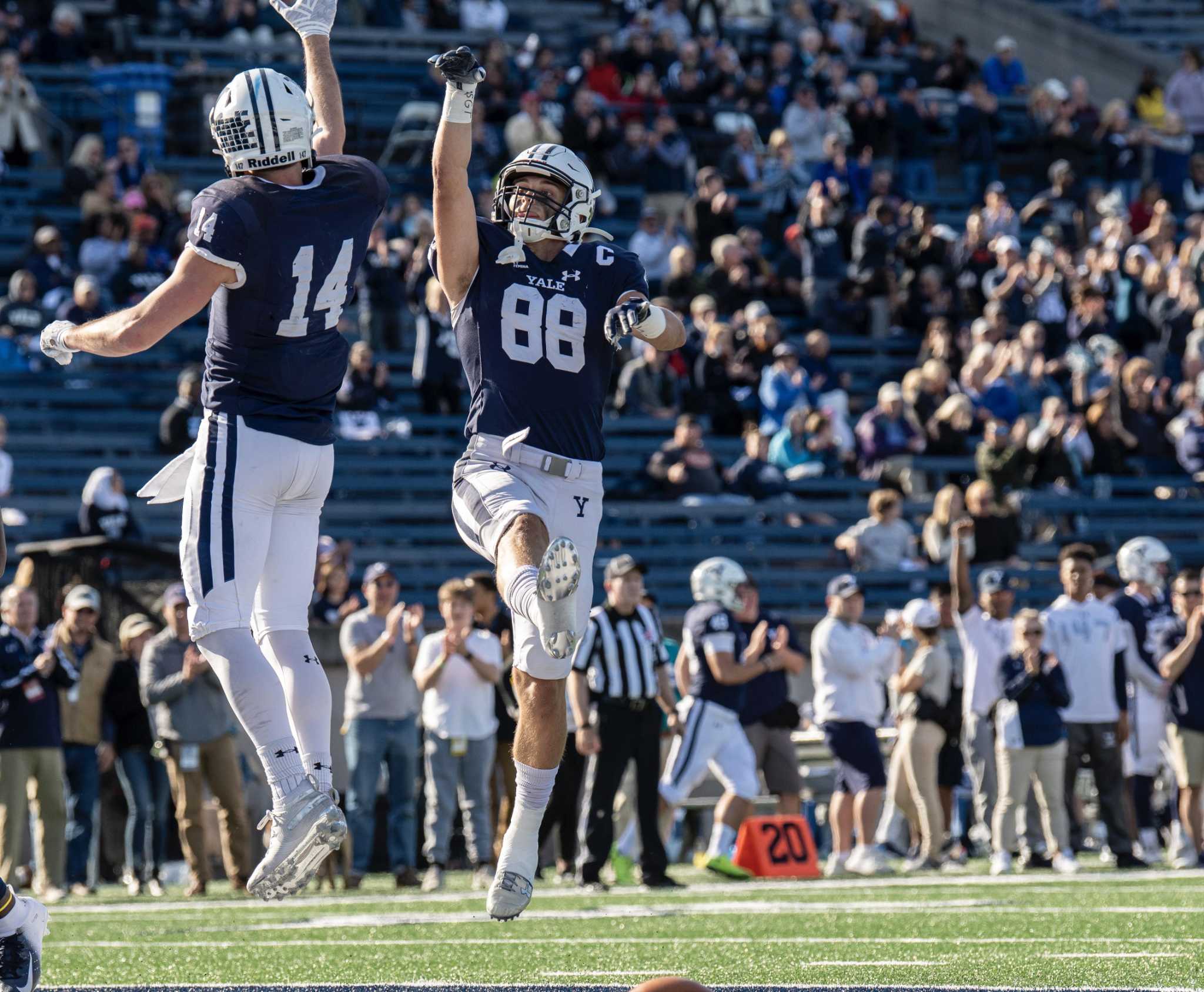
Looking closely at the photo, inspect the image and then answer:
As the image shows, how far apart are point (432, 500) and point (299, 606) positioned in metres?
11.4

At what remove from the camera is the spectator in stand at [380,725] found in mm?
13133

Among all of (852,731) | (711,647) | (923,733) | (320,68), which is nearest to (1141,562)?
(923,733)

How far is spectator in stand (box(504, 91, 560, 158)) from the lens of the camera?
21.1 metres

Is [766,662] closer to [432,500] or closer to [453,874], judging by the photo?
[453,874]

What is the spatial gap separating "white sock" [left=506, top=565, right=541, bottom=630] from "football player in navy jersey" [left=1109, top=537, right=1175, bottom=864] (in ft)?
27.9

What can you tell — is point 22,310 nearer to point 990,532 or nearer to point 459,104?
point 990,532

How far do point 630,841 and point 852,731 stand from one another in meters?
1.66

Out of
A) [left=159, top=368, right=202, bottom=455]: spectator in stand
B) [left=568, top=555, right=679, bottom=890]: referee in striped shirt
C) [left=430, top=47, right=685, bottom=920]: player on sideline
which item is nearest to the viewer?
[left=430, top=47, right=685, bottom=920]: player on sideline

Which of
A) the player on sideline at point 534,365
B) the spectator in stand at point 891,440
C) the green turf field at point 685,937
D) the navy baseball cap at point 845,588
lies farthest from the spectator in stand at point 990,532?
the player on sideline at point 534,365

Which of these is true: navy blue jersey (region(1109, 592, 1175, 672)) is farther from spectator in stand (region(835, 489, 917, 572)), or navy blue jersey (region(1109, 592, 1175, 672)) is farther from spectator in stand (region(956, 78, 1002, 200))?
spectator in stand (region(956, 78, 1002, 200))

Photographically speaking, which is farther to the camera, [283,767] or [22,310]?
[22,310]

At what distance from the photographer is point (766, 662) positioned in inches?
539

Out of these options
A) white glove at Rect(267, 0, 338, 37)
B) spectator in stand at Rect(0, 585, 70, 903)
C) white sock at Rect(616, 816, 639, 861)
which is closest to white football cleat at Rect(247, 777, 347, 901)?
white glove at Rect(267, 0, 338, 37)

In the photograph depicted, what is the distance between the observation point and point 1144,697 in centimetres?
1455
